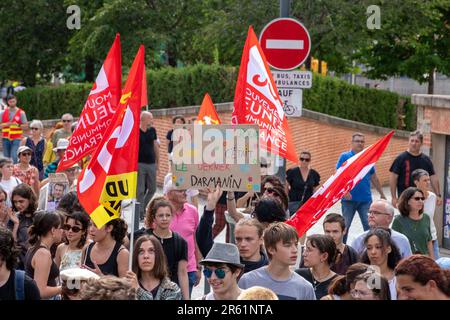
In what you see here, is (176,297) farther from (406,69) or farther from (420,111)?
(406,69)

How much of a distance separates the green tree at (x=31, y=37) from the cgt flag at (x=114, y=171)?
28327mm

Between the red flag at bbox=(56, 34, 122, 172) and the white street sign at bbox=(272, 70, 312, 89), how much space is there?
1.99 m

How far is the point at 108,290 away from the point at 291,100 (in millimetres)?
7277

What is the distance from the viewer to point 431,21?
98.3 feet

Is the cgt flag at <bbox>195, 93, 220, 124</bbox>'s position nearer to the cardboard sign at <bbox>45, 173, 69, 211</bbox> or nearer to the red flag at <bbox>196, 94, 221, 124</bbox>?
the red flag at <bbox>196, 94, 221, 124</bbox>

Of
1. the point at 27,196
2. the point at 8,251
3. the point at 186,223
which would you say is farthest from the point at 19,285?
the point at 27,196

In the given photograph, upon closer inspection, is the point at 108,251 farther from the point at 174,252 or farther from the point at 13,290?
the point at 13,290

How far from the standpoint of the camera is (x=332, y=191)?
9719 millimetres

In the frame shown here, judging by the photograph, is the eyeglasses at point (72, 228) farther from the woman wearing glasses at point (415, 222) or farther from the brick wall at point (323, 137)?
the brick wall at point (323, 137)

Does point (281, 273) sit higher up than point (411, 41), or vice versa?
point (411, 41)

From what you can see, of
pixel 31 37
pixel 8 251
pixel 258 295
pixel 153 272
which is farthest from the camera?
pixel 31 37

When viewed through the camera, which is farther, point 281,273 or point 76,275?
point 281,273

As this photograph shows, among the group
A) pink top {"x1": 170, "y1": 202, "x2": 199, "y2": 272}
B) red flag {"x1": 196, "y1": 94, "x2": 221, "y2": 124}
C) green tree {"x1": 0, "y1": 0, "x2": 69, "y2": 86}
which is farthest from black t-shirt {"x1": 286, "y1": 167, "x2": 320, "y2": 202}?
green tree {"x1": 0, "y1": 0, "x2": 69, "y2": 86}

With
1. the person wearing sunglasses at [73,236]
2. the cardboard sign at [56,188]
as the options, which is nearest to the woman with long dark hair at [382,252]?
the person wearing sunglasses at [73,236]
